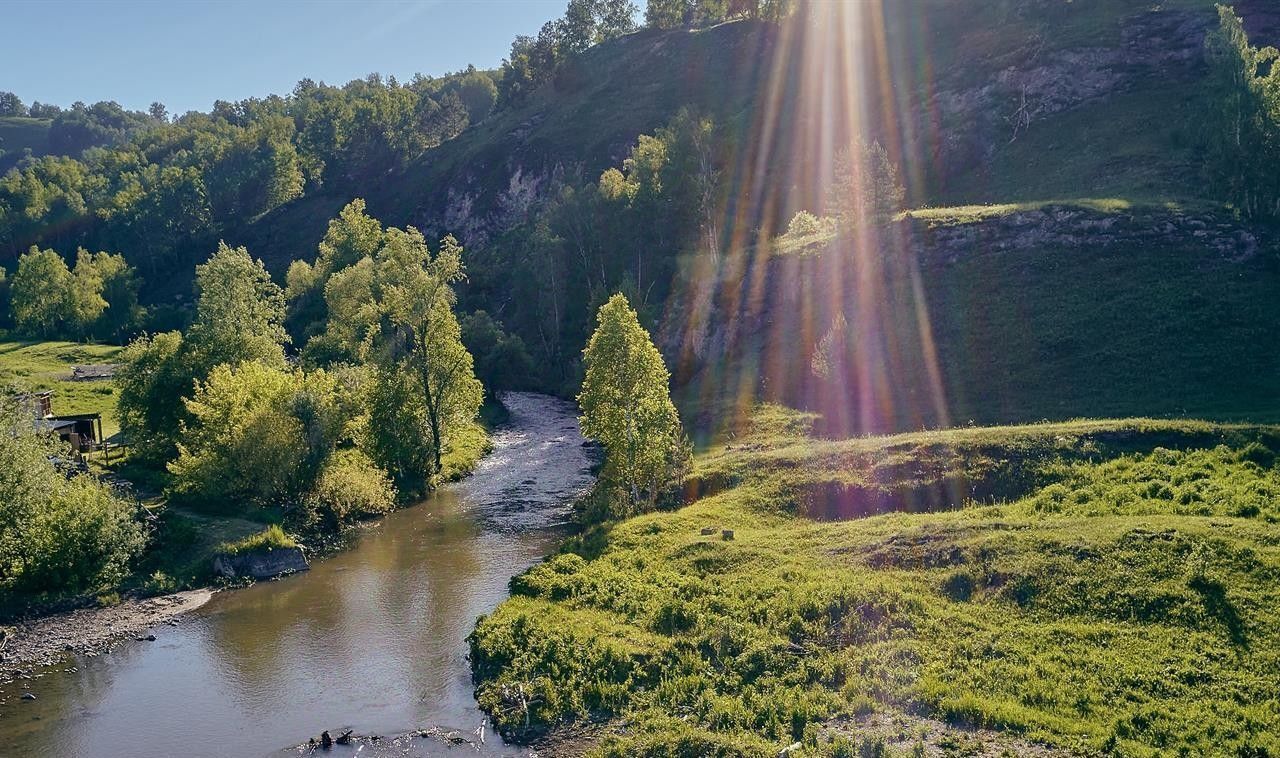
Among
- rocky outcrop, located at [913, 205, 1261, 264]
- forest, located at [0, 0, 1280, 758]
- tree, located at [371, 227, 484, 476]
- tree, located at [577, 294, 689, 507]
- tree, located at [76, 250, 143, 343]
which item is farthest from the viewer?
tree, located at [76, 250, 143, 343]

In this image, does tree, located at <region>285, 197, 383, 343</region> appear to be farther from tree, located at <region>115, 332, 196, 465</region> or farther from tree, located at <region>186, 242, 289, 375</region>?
tree, located at <region>115, 332, 196, 465</region>

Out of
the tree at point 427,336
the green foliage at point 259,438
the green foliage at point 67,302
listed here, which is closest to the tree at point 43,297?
the green foliage at point 67,302

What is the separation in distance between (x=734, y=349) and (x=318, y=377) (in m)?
40.1

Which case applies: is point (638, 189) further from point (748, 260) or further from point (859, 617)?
point (859, 617)

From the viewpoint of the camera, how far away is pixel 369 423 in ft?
204

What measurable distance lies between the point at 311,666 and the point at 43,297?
140 m

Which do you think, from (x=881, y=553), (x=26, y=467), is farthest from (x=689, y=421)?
(x=26, y=467)

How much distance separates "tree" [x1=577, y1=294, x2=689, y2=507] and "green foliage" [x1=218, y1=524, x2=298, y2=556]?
755 inches

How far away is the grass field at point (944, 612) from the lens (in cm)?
2492

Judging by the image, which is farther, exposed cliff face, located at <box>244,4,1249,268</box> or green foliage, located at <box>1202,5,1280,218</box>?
exposed cliff face, located at <box>244,4,1249,268</box>

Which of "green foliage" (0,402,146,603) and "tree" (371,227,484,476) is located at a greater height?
"tree" (371,227,484,476)

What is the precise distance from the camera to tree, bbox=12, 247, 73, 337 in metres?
141

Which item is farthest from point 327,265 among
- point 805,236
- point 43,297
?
point 805,236

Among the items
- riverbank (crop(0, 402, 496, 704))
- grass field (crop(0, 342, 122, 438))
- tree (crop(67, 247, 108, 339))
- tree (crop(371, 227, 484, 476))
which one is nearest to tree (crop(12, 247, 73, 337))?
tree (crop(67, 247, 108, 339))
